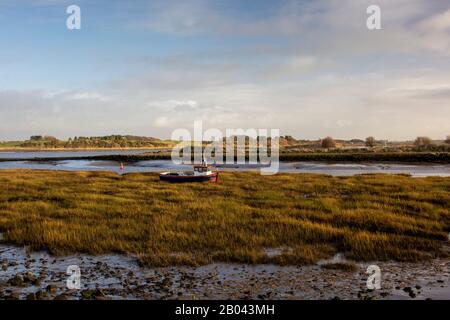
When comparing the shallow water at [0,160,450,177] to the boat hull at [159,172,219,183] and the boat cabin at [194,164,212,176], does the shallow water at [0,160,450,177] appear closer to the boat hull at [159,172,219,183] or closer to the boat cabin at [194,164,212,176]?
the boat cabin at [194,164,212,176]

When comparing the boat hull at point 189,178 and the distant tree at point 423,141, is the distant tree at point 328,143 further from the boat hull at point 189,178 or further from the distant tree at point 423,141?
the boat hull at point 189,178

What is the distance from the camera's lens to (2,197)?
25984 millimetres

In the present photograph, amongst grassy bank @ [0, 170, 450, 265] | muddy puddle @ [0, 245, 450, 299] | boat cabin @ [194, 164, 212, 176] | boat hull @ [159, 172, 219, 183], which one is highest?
boat cabin @ [194, 164, 212, 176]

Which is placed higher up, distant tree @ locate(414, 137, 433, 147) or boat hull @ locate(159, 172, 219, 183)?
distant tree @ locate(414, 137, 433, 147)

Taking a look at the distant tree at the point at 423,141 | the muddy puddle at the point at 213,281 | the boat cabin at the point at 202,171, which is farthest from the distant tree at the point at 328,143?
the muddy puddle at the point at 213,281

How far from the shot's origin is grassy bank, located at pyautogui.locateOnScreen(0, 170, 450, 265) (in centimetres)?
1324

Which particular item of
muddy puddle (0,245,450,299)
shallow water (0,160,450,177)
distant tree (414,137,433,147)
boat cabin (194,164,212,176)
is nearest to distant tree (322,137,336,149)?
distant tree (414,137,433,147)

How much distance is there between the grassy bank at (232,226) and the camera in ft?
43.4

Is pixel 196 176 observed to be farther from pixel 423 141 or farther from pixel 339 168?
pixel 423 141

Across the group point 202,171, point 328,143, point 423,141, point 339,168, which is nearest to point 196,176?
point 202,171

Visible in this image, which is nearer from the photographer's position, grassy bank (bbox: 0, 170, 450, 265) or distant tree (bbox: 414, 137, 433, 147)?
grassy bank (bbox: 0, 170, 450, 265)

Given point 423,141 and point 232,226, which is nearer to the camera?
point 232,226

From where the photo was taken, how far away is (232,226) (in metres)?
16.5
